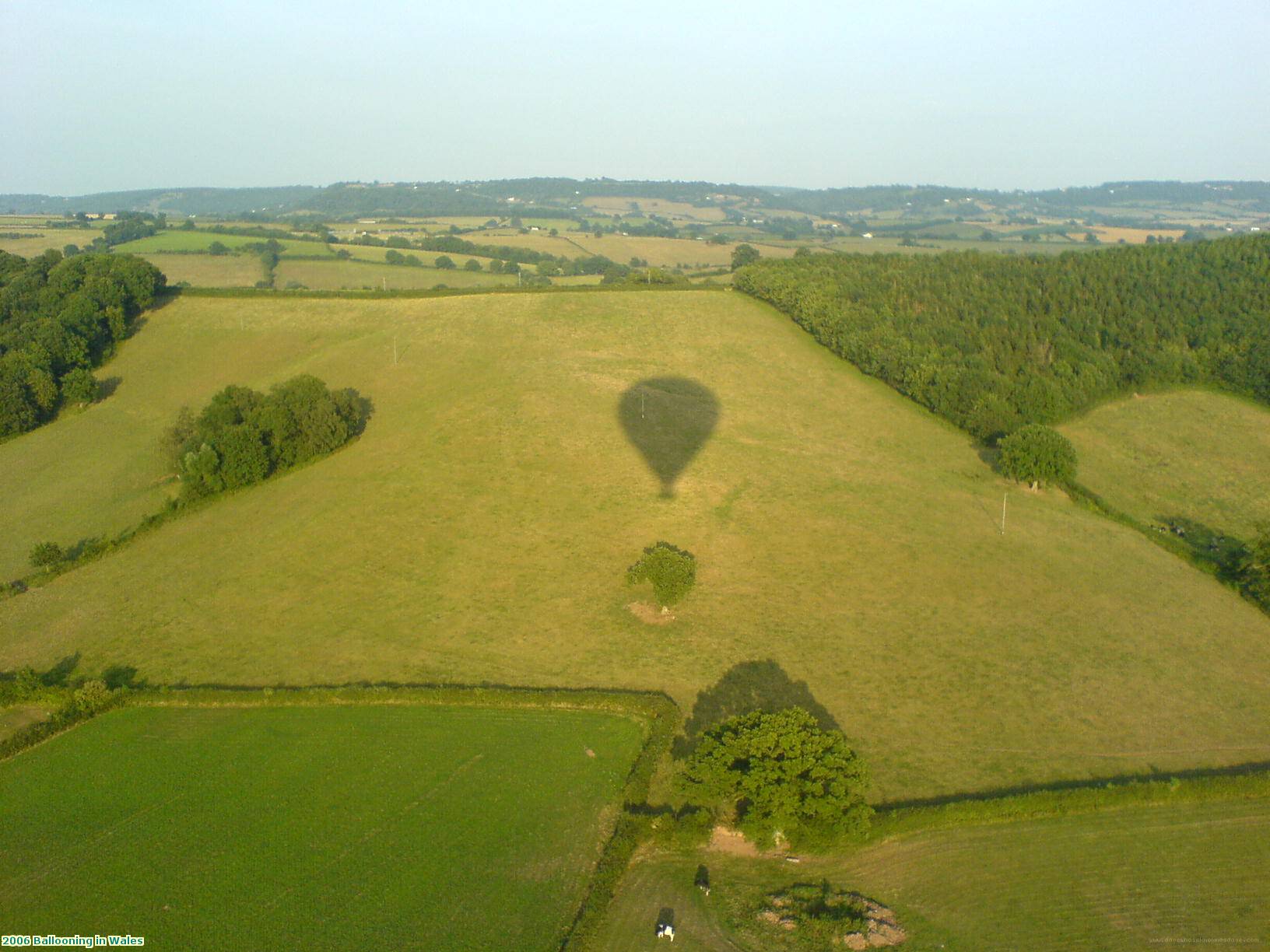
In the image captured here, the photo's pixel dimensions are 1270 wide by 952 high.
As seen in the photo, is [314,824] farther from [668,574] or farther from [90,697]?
[668,574]

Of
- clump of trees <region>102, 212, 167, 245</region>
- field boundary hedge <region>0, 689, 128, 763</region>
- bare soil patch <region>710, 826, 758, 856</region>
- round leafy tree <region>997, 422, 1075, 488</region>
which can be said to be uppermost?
clump of trees <region>102, 212, 167, 245</region>

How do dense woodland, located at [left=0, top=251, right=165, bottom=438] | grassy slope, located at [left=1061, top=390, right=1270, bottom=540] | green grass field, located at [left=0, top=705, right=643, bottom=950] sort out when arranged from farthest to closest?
dense woodland, located at [left=0, top=251, right=165, bottom=438] < grassy slope, located at [left=1061, top=390, right=1270, bottom=540] < green grass field, located at [left=0, top=705, right=643, bottom=950]

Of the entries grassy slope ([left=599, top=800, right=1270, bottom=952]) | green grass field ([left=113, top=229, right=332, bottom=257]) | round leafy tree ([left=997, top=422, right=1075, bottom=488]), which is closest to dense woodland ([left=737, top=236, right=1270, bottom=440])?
round leafy tree ([left=997, top=422, right=1075, bottom=488])

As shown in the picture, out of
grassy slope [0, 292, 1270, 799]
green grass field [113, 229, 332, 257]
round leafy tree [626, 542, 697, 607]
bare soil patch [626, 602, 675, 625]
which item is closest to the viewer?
grassy slope [0, 292, 1270, 799]

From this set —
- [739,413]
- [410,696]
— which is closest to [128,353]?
[739,413]

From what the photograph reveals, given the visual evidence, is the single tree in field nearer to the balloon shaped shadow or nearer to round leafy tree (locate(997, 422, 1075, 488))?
the balloon shaped shadow

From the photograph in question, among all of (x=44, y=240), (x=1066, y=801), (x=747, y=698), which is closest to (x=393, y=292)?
(x=747, y=698)
